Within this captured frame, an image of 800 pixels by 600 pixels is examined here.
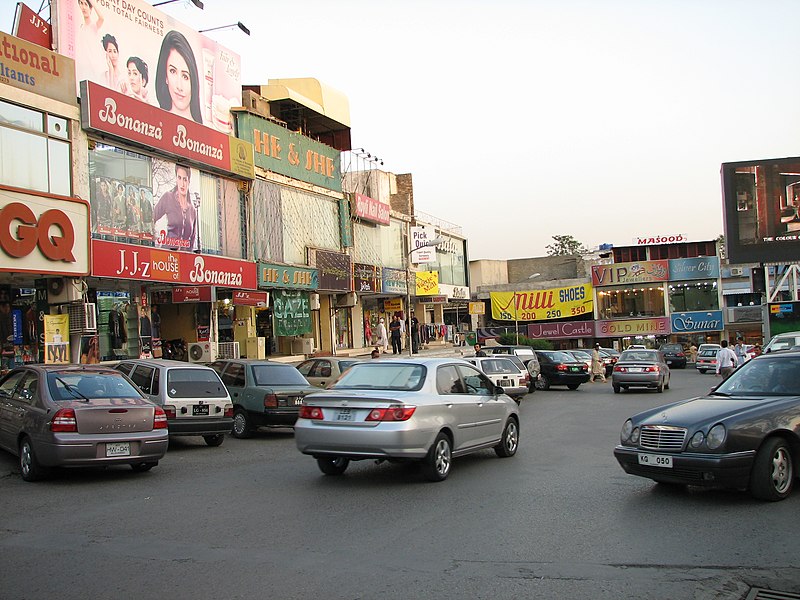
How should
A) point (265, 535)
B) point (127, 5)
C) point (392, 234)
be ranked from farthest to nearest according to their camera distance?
1. point (392, 234)
2. point (127, 5)
3. point (265, 535)

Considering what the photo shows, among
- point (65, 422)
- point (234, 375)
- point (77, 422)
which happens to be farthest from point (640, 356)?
point (65, 422)

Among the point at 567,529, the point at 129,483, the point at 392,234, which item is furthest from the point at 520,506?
the point at 392,234

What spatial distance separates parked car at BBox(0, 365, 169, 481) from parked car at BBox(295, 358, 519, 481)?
2229 mm

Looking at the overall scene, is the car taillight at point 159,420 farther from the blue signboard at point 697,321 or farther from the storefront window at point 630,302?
the storefront window at point 630,302

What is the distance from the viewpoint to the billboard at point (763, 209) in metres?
37.9

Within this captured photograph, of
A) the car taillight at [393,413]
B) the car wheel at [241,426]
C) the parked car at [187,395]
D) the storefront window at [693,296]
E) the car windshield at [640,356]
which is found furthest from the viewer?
the storefront window at [693,296]

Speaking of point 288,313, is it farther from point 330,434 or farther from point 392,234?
point 330,434

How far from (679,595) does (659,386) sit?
75.5 feet

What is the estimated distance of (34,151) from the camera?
20359 mm

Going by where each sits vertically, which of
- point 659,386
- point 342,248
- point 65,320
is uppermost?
point 342,248

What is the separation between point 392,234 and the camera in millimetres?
43438

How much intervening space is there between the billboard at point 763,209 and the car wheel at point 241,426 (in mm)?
29621

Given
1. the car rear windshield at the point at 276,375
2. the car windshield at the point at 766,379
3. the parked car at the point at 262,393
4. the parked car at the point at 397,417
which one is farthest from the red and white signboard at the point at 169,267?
the car windshield at the point at 766,379

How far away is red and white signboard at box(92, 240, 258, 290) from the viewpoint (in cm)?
2230
